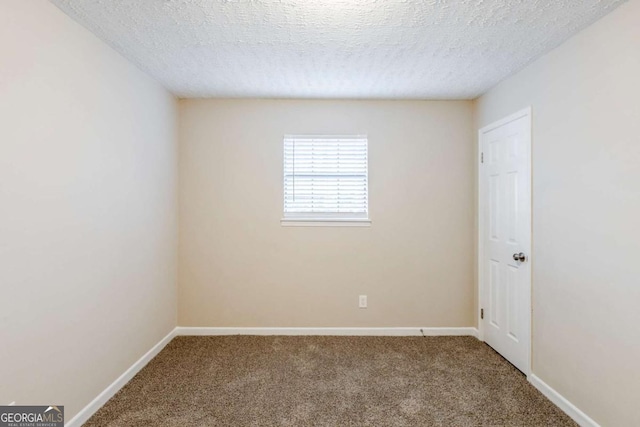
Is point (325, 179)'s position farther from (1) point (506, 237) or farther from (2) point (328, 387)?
(2) point (328, 387)

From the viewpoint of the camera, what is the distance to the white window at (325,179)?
11.3ft

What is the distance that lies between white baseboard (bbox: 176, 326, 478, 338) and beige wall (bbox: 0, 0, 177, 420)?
2.04ft

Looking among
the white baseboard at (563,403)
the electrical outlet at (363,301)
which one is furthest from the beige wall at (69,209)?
the white baseboard at (563,403)

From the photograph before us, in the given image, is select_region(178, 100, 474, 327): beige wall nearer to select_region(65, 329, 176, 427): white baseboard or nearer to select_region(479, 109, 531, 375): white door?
select_region(479, 109, 531, 375): white door

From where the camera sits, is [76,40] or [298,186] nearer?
[76,40]

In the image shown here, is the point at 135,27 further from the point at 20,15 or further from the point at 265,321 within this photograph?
the point at 265,321

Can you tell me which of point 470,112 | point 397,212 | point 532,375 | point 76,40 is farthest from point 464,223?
point 76,40

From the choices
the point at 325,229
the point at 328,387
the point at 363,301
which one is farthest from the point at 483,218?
the point at 328,387

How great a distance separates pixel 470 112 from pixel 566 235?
1.77 meters

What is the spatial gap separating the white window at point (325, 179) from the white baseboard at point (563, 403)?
196cm

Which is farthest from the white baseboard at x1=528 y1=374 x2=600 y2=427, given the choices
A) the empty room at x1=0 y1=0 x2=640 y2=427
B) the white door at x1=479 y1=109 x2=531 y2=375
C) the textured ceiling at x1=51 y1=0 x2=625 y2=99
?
the textured ceiling at x1=51 y1=0 x2=625 y2=99

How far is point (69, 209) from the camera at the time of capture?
1.91 m

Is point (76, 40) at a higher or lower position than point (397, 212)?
higher

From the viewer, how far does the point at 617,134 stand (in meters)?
1.81
